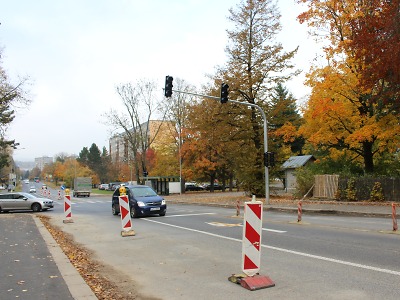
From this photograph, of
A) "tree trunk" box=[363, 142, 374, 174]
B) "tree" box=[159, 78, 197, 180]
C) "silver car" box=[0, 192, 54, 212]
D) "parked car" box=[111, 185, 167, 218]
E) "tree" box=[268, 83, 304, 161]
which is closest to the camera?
"parked car" box=[111, 185, 167, 218]

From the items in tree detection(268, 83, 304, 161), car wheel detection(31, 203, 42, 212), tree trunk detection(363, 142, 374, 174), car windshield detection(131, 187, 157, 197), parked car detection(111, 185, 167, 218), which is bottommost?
car wheel detection(31, 203, 42, 212)

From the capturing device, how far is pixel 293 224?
14.4m

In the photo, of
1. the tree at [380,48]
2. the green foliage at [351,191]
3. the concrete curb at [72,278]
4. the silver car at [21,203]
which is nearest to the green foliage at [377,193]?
the green foliage at [351,191]

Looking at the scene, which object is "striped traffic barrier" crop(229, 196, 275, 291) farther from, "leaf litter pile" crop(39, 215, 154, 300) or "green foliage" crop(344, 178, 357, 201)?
"green foliage" crop(344, 178, 357, 201)

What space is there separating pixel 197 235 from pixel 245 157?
19947 millimetres

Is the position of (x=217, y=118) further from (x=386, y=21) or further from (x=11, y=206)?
(x=11, y=206)

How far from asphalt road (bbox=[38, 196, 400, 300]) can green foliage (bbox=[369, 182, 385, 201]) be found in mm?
12179

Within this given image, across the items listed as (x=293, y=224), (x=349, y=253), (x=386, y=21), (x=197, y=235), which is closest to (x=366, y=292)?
(x=349, y=253)

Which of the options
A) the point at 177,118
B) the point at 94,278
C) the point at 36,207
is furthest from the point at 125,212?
the point at 177,118

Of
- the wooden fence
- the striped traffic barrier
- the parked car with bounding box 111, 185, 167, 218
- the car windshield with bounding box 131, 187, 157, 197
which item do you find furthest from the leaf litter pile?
the wooden fence

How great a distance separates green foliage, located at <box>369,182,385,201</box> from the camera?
23.5 meters

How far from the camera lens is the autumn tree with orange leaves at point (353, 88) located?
831 inches

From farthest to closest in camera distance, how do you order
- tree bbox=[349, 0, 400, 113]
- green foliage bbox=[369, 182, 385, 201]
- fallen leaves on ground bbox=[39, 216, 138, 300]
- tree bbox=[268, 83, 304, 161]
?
tree bbox=[268, 83, 304, 161]
green foliage bbox=[369, 182, 385, 201]
tree bbox=[349, 0, 400, 113]
fallen leaves on ground bbox=[39, 216, 138, 300]

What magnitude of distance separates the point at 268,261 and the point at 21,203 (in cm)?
2404
